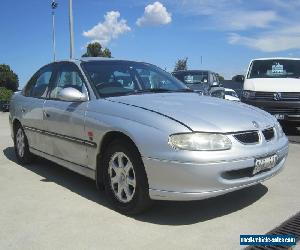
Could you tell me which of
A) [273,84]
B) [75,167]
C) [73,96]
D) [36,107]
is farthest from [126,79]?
[273,84]

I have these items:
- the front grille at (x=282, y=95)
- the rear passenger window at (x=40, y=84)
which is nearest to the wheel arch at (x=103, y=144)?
the rear passenger window at (x=40, y=84)

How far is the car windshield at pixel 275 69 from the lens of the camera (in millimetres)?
11379

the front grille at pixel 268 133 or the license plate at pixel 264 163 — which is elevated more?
the front grille at pixel 268 133

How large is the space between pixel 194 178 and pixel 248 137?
70cm

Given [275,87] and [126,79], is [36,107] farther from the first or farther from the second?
[275,87]

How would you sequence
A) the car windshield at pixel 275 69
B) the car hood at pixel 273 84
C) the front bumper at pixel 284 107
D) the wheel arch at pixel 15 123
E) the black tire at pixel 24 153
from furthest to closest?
the car windshield at pixel 275 69 → the car hood at pixel 273 84 → the front bumper at pixel 284 107 → the wheel arch at pixel 15 123 → the black tire at pixel 24 153

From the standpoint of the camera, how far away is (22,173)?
6473mm

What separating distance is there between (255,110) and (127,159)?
5.13 ft

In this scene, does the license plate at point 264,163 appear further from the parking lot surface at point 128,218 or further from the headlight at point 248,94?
the headlight at point 248,94

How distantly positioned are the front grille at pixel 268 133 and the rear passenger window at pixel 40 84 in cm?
308

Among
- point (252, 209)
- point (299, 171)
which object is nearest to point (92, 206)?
point (252, 209)

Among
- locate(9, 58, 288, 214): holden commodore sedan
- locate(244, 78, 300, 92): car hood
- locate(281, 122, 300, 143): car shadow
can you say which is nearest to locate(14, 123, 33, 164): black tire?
locate(9, 58, 288, 214): holden commodore sedan

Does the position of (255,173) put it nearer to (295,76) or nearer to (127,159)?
(127,159)

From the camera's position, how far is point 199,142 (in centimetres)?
396
